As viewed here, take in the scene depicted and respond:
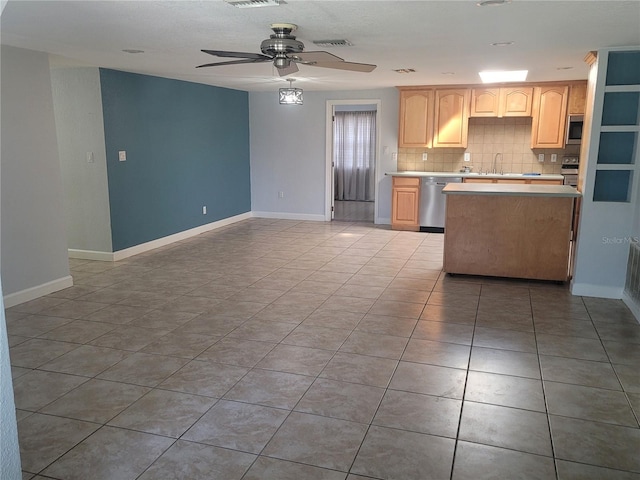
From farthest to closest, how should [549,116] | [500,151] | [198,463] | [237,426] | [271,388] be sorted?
[500,151], [549,116], [271,388], [237,426], [198,463]

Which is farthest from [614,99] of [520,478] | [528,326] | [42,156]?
[42,156]

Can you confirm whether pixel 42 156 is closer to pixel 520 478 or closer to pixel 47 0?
A: pixel 47 0

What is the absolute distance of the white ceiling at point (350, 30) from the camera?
3.03 metres

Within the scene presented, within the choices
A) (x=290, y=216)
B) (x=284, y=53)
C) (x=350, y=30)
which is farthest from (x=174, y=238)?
(x=350, y=30)

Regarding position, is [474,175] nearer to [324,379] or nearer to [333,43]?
[333,43]

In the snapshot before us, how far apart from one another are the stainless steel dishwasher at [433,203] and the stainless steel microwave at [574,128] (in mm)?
1729

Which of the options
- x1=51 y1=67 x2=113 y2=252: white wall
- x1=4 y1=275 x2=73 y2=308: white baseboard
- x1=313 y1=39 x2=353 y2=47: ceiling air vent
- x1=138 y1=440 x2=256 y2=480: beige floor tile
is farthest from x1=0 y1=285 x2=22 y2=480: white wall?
x1=51 y1=67 x2=113 y2=252: white wall

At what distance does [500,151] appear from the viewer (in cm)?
766

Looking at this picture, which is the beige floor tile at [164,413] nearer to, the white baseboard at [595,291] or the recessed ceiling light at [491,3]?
the recessed ceiling light at [491,3]

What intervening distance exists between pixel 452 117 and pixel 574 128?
1671 mm

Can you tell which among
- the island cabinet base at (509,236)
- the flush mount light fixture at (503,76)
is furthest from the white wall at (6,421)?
the flush mount light fixture at (503,76)

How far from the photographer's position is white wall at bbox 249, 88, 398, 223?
27.3 feet

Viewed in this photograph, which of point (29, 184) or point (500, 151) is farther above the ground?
point (500, 151)

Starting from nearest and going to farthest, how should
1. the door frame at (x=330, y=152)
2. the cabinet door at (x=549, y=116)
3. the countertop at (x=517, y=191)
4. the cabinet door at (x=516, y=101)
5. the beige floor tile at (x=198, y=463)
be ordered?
the beige floor tile at (x=198, y=463)
the countertop at (x=517, y=191)
the cabinet door at (x=549, y=116)
the cabinet door at (x=516, y=101)
the door frame at (x=330, y=152)
